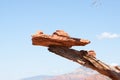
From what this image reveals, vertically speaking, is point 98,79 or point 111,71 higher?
point 98,79

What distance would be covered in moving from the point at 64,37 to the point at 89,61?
4.80 ft

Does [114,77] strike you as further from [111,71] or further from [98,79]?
[98,79]

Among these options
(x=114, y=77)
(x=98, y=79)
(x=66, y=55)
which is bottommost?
(x=114, y=77)

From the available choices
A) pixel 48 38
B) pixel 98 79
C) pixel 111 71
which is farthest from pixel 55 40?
pixel 98 79

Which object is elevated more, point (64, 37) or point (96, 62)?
point (64, 37)

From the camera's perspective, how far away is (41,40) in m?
14.5

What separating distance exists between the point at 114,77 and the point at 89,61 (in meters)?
1.23

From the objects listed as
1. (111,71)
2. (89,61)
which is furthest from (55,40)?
(111,71)

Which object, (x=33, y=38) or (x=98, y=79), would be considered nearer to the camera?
(x=33, y=38)

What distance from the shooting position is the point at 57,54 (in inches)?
Answer: 587

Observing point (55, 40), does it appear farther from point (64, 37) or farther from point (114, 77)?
point (114, 77)

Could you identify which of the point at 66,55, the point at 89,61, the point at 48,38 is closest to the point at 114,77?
the point at 89,61

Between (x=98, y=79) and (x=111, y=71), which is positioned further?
(x=98, y=79)

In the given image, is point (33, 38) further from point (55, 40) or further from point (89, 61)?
point (89, 61)
